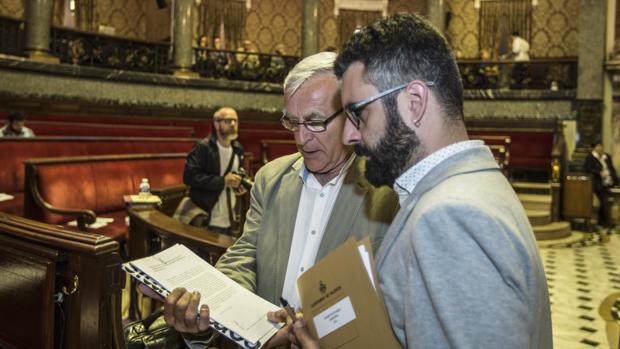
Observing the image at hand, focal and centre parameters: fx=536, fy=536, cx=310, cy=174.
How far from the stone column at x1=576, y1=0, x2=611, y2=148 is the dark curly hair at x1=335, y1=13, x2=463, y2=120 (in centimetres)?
1156

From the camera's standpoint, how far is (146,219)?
289 cm

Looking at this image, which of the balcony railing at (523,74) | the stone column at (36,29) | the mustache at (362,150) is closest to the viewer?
the mustache at (362,150)

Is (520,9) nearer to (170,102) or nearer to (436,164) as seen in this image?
(170,102)

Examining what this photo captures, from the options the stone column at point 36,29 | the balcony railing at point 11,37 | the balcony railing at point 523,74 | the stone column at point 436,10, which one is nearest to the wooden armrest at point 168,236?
the stone column at point 36,29

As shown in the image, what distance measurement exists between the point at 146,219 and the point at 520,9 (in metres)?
15.7

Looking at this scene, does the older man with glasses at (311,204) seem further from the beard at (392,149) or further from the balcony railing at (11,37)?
the balcony railing at (11,37)

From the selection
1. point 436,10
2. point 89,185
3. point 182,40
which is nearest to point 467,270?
point 89,185

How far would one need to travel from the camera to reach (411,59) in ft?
3.65

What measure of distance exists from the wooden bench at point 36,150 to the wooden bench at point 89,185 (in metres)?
0.51

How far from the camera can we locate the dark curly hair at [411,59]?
43.7 inches

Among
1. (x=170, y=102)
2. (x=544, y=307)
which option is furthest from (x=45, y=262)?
(x=170, y=102)

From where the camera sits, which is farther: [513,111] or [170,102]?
[513,111]

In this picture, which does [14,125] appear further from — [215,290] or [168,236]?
[215,290]

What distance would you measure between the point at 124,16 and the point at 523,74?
37.2ft
